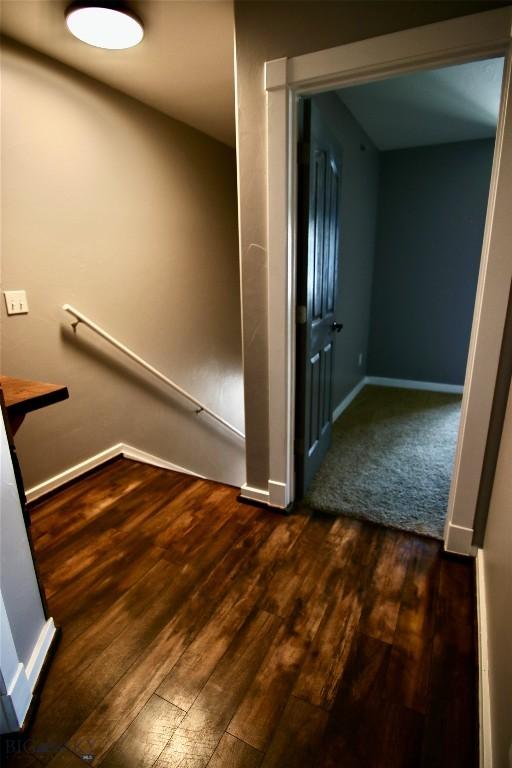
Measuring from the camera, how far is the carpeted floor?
2.04 meters

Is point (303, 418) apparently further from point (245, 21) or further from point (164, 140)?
point (164, 140)

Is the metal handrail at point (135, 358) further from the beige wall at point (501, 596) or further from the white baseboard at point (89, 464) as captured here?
the beige wall at point (501, 596)

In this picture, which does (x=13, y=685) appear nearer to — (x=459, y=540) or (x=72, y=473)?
(x=72, y=473)

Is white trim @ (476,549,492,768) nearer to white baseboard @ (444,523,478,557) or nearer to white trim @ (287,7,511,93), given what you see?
white baseboard @ (444,523,478,557)

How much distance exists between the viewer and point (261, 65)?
1.57 meters

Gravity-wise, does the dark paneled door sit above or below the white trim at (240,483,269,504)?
above

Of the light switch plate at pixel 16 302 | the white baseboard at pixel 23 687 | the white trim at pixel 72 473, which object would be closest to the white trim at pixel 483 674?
the white baseboard at pixel 23 687

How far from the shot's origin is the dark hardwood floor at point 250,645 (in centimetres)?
105

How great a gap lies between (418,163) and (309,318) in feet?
9.04

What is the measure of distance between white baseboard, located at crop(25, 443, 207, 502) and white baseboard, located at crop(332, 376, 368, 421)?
1.43 m

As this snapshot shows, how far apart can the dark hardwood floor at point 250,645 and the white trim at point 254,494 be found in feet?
0.27

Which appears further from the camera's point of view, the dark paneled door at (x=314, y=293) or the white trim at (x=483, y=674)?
the dark paneled door at (x=314, y=293)

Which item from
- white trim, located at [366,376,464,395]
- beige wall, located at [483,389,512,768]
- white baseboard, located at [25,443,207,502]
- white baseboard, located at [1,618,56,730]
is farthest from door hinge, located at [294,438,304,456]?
white trim, located at [366,376,464,395]

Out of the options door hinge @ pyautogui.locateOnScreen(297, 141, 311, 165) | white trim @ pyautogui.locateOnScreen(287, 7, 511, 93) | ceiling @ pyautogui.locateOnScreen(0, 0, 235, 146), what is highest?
ceiling @ pyautogui.locateOnScreen(0, 0, 235, 146)
